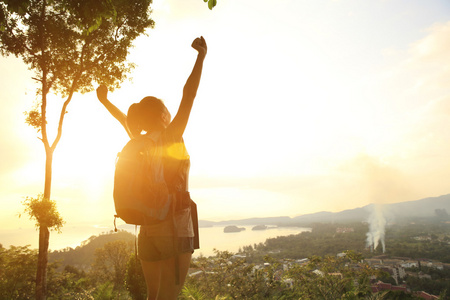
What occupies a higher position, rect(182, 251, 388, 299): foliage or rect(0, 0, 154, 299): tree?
rect(0, 0, 154, 299): tree

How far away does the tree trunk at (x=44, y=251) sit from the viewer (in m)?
5.94

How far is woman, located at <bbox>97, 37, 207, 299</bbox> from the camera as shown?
1340 millimetres

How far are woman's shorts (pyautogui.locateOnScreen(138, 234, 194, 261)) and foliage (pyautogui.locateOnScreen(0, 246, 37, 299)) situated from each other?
384 inches

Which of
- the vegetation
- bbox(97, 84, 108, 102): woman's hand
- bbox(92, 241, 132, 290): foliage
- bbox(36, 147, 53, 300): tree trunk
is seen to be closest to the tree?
bbox(36, 147, 53, 300): tree trunk

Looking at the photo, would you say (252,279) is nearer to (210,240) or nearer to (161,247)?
(161,247)

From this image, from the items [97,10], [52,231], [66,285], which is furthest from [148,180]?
[66,285]

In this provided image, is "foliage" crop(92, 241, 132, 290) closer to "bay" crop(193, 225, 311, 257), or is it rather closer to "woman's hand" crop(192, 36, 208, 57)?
"bay" crop(193, 225, 311, 257)

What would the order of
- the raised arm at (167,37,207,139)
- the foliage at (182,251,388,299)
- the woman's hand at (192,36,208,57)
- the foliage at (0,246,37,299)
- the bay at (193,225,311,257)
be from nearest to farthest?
the raised arm at (167,37,207,139), the woman's hand at (192,36,208,57), the foliage at (182,251,388,299), the foliage at (0,246,37,299), the bay at (193,225,311,257)

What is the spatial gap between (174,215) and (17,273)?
35.8 feet

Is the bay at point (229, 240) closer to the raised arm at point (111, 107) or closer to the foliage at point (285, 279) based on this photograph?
the foliage at point (285, 279)

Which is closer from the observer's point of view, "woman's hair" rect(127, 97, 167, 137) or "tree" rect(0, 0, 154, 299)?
"woman's hair" rect(127, 97, 167, 137)

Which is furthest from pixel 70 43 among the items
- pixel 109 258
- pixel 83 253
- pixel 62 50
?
pixel 83 253

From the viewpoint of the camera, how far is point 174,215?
4.49ft

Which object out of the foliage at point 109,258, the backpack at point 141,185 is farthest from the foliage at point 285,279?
the foliage at point 109,258
